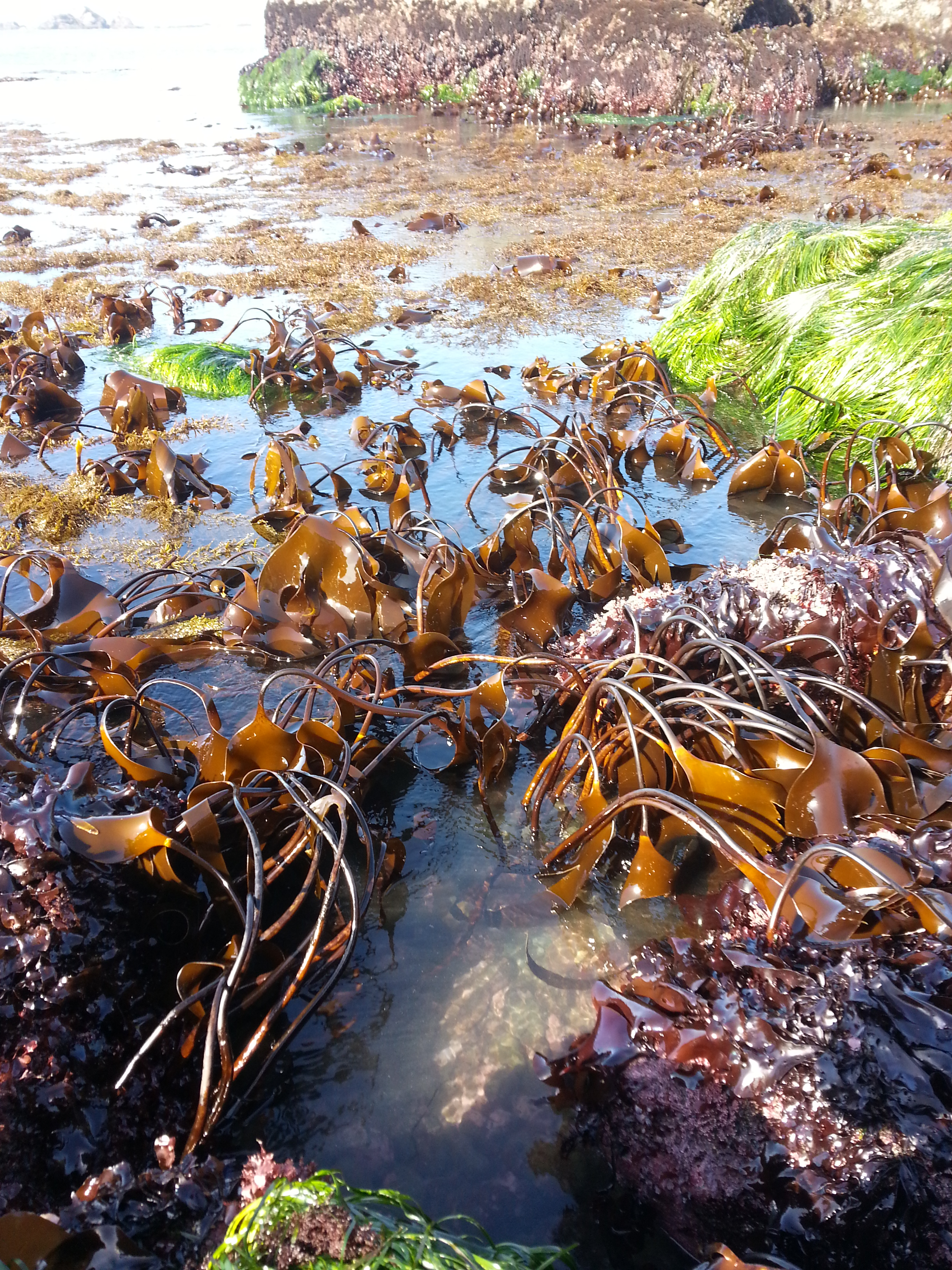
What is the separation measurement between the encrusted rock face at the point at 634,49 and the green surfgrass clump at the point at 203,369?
16610 millimetres

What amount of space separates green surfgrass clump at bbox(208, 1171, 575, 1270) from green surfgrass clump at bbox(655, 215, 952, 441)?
4.29 m

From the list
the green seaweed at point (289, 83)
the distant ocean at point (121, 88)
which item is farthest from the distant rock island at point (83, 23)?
the green seaweed at point (289, 83)

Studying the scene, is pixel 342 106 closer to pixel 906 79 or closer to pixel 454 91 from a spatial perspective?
pixel 454 91

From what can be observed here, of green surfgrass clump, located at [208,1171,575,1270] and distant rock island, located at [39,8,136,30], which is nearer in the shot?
green surfgrass clump, located at [208,1171,575,1270]

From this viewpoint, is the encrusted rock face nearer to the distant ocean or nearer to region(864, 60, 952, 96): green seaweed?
region(864, 60, 952, 96): green seaweed

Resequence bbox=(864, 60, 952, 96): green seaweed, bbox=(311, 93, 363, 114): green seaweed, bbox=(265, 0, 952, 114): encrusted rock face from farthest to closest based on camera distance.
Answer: bbox=(311, 93, 363, 114): green seaweed, bbox=(864, 60, 952, 96): green seaweed, bbox=(265, 0, 952, 114): encrusted rock face

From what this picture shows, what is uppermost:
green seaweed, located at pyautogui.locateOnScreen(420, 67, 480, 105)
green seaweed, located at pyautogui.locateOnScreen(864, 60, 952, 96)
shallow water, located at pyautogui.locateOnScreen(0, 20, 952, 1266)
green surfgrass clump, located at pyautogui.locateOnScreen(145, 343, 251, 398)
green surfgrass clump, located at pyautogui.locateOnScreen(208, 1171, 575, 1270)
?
green seaweed, located at pyautogui.locateOnScreen(420, 67, 480, 105)

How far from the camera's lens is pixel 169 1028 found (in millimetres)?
1594

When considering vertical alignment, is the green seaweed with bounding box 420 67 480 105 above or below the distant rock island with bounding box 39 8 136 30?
below

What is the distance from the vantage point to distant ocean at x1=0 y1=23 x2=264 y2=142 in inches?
824

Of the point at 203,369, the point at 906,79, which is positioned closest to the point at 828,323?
the point at 203,369

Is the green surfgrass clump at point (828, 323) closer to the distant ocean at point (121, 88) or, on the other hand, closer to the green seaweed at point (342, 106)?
the distant ocean at point (121, 88)

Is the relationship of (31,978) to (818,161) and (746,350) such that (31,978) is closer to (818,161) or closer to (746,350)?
(746,350)

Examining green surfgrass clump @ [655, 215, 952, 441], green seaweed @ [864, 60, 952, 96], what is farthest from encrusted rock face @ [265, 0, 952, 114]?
green surfgrass clump @ [655, 215, 952, 441]
